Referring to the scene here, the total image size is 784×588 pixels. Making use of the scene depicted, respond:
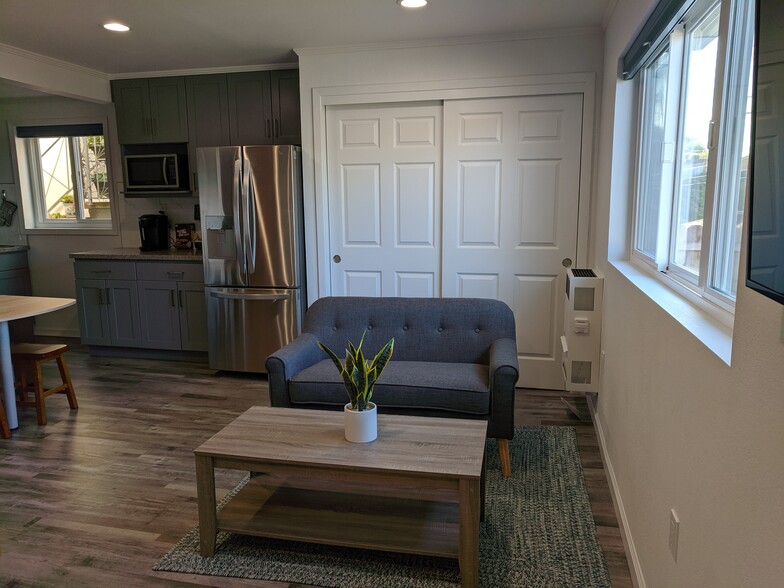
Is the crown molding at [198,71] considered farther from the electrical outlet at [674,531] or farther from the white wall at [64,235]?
the electrical outlet at [674,531]

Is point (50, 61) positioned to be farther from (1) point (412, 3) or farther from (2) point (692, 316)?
(2) point (692, 316)

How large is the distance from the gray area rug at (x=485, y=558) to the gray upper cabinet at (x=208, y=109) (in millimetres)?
3337

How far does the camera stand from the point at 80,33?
3559 millimetres

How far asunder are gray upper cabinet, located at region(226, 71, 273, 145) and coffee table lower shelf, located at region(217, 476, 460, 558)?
308cm

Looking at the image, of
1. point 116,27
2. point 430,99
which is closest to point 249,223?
point 116,27

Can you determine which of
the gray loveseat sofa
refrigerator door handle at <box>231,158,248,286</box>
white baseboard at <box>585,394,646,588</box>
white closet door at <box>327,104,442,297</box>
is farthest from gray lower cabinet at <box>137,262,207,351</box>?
white baseboard at <box>585,394,646,588</box>

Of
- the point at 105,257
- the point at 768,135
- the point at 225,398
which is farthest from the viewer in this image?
the point at 105,257

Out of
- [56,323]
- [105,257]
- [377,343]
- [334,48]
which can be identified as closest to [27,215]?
[56,323]

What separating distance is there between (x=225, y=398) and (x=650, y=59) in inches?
127

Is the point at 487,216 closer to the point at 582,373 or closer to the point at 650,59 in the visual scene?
the point at 582,373

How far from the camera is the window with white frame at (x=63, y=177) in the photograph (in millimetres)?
5367

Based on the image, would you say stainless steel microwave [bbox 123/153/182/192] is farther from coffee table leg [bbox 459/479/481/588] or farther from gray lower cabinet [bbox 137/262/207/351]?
coffee table leg [bbox 459/479/481/588]

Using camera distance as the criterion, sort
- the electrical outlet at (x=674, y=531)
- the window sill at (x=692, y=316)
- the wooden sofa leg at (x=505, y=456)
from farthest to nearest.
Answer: the wooden sofa leg at (x=505, y=456)
the electrical outlet at (x=674, y=531)
the window sill at (x=692, y=316)

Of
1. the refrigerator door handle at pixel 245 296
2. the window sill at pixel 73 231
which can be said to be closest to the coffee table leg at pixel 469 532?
the refrigerator door handle at pixel 245 296
